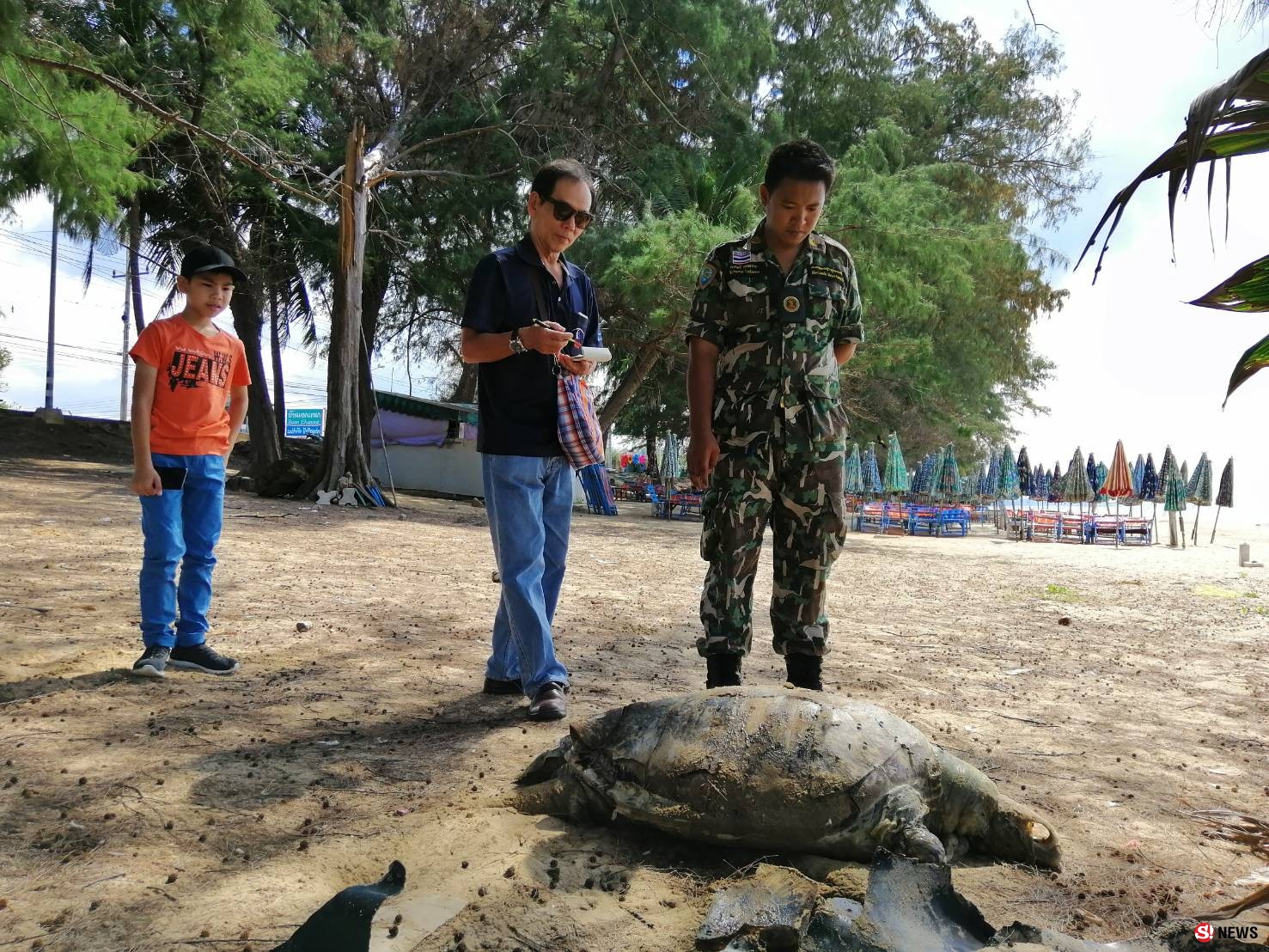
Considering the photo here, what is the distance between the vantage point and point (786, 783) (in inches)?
86.7

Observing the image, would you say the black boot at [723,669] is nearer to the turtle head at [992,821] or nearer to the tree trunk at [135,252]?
the turtle head at [992,821]

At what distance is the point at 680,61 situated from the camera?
15273 mm

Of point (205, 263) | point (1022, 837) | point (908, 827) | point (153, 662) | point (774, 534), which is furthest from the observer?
point (205, 263)

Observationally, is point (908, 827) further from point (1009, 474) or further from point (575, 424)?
point (1009, 474)

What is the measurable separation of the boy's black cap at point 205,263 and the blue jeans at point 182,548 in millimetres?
752

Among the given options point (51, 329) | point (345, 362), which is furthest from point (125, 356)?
point (345, 362)

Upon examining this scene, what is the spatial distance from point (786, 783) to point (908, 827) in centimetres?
31

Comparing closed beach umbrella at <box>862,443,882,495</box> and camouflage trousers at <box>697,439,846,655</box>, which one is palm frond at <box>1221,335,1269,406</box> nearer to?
camouflage trousers at <box>697,439,846,655</box>

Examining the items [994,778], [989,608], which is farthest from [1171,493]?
[994,778]

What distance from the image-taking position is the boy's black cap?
3.60 metres

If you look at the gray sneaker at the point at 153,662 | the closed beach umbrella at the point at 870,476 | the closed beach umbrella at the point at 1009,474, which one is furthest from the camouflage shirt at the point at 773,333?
the closed beach umbrella at the point at 1009,474

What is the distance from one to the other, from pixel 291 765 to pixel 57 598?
3052mm

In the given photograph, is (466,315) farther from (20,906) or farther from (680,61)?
(680,61)

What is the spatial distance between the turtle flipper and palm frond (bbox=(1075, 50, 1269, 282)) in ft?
4.59
